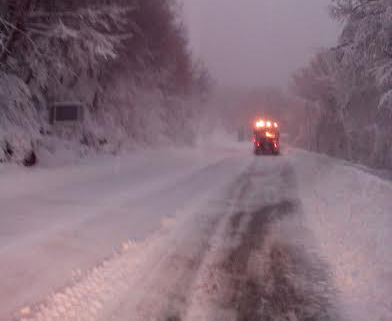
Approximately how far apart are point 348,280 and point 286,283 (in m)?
0.85

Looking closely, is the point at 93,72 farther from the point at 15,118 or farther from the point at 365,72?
the point at 365,72

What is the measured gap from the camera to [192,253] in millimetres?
5844

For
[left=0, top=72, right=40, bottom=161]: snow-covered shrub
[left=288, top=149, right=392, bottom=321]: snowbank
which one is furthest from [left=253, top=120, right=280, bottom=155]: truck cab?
[left=0, top=72, right=40, bottom=161]: snow-covered shrub

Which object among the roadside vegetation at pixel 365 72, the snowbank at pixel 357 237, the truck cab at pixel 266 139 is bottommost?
the snowbank at pixel 357 237

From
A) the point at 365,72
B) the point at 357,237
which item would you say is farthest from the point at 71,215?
the point at 365,72

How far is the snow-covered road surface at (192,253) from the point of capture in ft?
13.5

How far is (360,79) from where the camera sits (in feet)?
55.9

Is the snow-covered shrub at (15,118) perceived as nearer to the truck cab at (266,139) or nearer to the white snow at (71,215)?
the white snow at (71,215)

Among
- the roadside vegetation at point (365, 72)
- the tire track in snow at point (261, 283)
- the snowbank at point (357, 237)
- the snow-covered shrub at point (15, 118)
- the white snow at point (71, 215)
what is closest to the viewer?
the tire track in snow at point (261, 283)

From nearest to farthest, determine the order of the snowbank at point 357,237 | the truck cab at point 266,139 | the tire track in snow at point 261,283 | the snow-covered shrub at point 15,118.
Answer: the tire track in snow at point 261,283, the snowbank at point 357,237, the snow-covered shrub at point 15,118, the truck cab at point 266,139

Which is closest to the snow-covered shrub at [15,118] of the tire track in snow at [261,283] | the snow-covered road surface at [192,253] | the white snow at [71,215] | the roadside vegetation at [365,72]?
the white snow at [71,215]

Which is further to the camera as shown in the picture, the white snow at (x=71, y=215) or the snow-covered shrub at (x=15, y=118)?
the snow-covered shrub at (x=15, y=118)

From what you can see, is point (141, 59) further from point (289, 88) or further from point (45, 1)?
point (289, 88)

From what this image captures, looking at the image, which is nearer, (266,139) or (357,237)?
(357,237)
